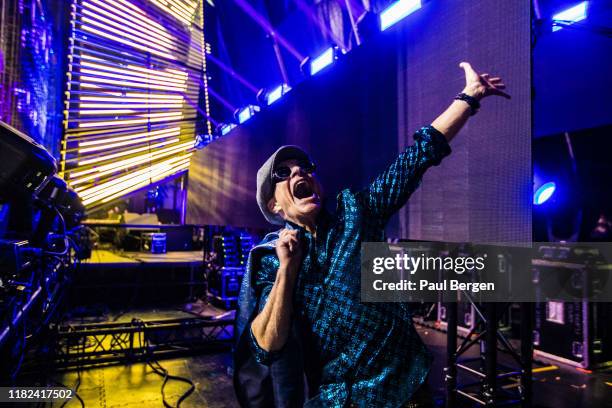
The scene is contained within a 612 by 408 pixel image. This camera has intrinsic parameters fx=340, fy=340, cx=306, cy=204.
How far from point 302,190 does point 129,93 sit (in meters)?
8.82

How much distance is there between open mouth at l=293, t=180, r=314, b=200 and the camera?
4.34 feet

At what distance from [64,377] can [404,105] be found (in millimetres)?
5333

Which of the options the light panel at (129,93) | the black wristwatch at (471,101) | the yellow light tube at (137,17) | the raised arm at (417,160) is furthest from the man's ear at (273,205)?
the yellow light tube at (137,17)

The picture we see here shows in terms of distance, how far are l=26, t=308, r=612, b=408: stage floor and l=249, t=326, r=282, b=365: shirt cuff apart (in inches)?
130

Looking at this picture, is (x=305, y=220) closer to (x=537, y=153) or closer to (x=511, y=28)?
(x=511, y=28)

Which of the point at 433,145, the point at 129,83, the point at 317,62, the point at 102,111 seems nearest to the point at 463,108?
the point at 433,145

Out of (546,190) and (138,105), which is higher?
(138,105)

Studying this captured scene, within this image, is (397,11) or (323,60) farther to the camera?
(323,60)

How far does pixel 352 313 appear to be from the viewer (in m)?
1.13

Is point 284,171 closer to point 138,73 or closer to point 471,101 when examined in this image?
point 471,101

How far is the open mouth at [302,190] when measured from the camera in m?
1.32

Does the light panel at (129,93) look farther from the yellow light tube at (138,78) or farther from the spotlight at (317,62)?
the spotlight at (317,62)

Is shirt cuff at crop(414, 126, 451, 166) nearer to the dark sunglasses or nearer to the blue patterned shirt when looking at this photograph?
the blue patterned shirt

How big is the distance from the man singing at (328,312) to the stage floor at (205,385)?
10.7 feet
